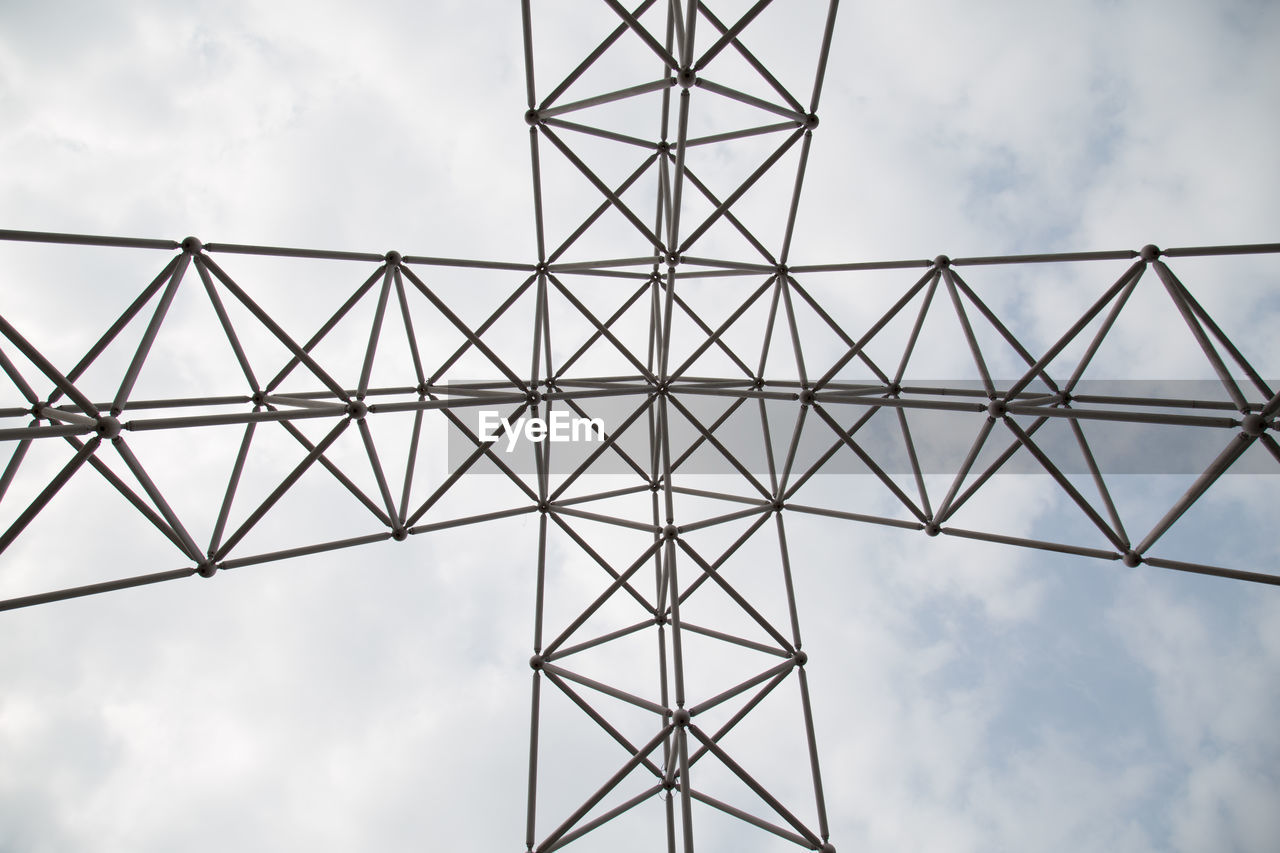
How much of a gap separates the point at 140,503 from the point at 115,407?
147cm

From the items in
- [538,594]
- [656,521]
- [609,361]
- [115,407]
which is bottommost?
[115,407]

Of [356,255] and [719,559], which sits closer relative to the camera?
[356,255]

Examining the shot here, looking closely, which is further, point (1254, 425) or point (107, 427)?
point (1254, 425)

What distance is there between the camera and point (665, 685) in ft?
55.8

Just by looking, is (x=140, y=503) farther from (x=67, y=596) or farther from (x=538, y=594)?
(x=538, y=594)

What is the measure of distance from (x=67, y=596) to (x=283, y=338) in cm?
483

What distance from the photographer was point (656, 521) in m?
17.6

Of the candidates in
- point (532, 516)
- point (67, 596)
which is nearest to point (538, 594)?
point (532, 516)

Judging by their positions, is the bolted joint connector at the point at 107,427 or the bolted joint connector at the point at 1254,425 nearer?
the bolted joint connector at the point at 107,427

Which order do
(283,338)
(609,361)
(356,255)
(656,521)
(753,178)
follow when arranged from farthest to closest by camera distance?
1. (609,361)
2. (656,521)
3. (753,178)
4. (356,255)
5. (283,338)

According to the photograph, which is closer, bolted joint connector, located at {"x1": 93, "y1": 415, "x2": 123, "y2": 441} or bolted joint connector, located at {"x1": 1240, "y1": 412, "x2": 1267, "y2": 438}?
bolted joint connector, located at {"x1": 93, "y1": 415, "x2": 123, "y2": 441}

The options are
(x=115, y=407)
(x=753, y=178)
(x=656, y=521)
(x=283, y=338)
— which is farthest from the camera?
(x=656, y=521)

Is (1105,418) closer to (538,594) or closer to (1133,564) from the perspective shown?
(1133,564)

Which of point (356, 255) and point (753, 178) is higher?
point (753, 178)
